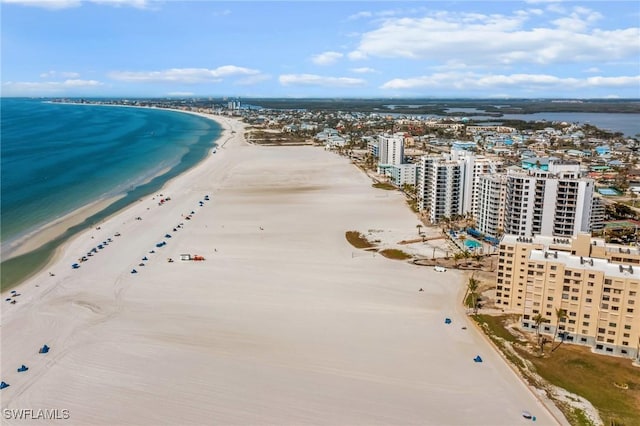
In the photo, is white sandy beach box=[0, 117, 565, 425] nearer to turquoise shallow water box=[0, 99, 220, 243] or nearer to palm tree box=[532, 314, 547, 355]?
palm tree box=[532, 314, 547, 355]

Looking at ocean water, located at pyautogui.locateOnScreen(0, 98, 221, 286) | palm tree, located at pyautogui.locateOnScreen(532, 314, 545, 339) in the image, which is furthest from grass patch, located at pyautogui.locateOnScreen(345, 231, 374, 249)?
ocean water, located at pyautogui.locateOnScreen(0, 98, 221, 286)

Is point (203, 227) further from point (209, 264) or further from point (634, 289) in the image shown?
point (634, 289)

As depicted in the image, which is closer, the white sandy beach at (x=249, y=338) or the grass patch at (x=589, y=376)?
the grass patch at (x=589, y=376)

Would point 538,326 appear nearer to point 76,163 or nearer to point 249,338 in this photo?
point 249,338

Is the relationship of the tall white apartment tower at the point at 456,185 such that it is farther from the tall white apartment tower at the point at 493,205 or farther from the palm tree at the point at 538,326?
the palm tree at the point at 538,326

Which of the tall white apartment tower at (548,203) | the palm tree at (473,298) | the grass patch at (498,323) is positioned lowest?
the grass patch at (498,323)

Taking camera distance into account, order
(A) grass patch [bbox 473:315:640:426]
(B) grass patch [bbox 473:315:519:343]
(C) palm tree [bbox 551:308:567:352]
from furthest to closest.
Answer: (B) grass patch [bbox 473:315:519:343] → (C) palm tree [bbox 551:308:567:352] → (A) grass patch [bbox 473:315:640:426]

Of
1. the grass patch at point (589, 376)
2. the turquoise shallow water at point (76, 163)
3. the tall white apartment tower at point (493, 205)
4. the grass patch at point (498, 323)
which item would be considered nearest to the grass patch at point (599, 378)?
the grass patch at point (589, 376)
